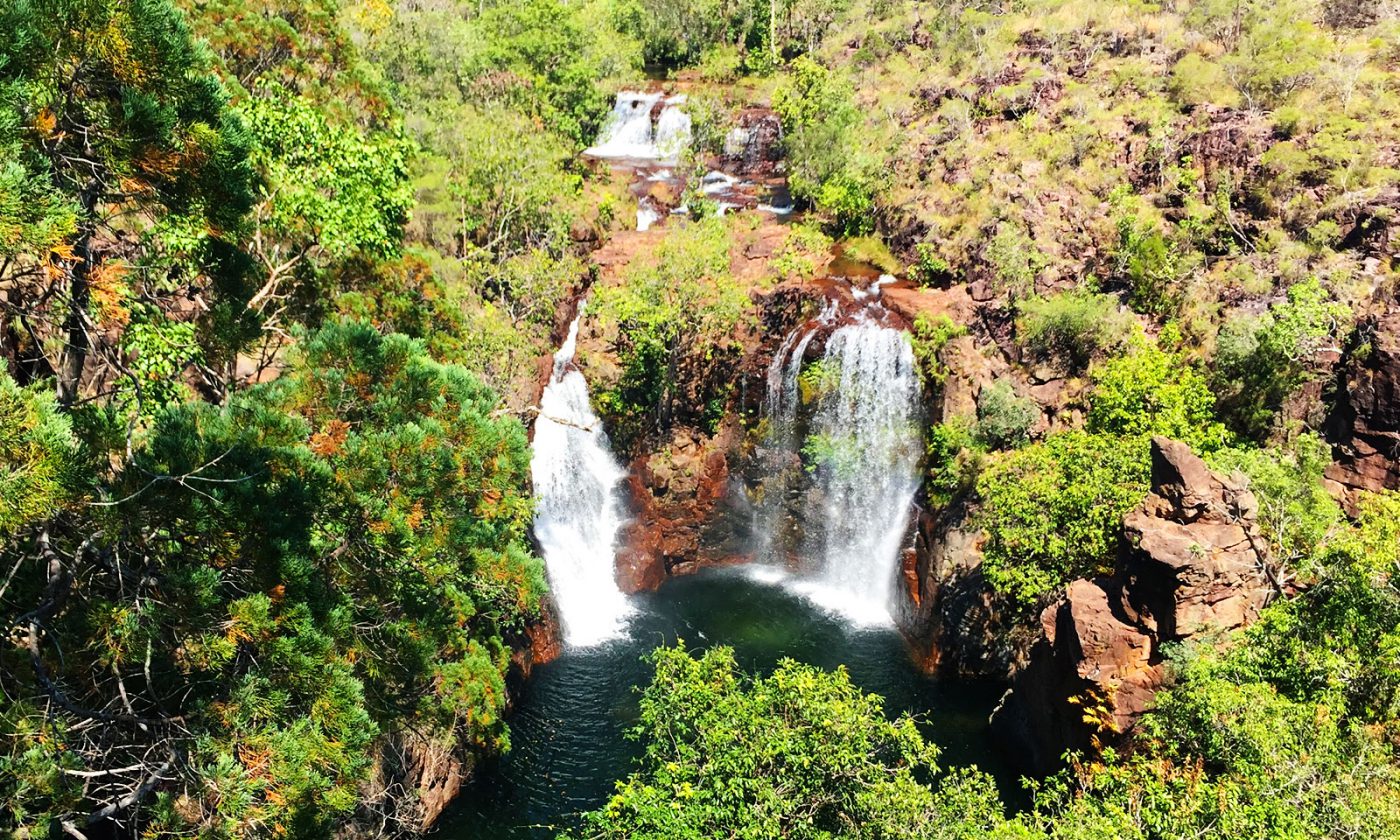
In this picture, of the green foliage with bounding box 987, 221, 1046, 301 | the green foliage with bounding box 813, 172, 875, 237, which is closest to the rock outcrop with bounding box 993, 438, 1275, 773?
the green foliage with bounding box 987, 221, 1046, 301

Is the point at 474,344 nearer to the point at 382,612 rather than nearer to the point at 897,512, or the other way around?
the point at 382,612

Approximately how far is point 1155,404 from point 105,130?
78.3ft

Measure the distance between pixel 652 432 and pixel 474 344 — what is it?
8771mm

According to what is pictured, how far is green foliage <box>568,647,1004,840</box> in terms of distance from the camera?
11.7m

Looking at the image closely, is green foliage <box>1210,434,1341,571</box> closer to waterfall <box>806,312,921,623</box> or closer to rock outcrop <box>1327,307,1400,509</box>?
rock outcrop <box>1327,307,1400,509</box>

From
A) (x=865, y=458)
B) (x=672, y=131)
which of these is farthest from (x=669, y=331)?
(x=672, y=131)

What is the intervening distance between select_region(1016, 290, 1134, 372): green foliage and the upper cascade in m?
25.9

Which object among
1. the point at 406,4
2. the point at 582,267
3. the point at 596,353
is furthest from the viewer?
the point at 406,4

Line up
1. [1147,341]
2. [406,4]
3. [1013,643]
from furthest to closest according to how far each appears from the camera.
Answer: [406,4]
[1147,341]
[1013,643]

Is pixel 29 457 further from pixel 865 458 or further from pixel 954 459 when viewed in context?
pixel 865 458

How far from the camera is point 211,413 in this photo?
28.0 ft

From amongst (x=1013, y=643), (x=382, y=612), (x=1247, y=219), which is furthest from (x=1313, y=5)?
(x=382, y=612)

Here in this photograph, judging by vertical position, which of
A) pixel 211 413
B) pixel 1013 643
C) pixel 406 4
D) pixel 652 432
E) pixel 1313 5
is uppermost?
pixel 406 4

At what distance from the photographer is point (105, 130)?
6.95m
